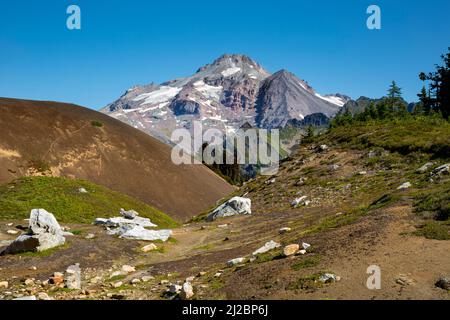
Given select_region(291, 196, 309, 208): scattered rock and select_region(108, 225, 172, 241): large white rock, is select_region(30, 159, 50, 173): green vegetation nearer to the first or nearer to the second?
select_region(108, 225, 172, 241): large white rock

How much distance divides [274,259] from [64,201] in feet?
97.8

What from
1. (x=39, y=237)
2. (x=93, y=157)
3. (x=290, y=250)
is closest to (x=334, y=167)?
(x=290, y=250)

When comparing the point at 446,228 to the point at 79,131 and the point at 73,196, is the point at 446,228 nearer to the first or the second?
the point at 73,196

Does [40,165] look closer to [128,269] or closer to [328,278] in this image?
[128,269]

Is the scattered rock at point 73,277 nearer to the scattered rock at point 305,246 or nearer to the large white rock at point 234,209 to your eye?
the scattered rock at point 305,246

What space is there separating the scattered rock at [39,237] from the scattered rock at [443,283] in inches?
745

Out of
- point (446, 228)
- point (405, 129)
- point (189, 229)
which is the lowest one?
point (189, 229)

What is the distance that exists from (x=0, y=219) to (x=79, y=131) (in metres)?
34.7

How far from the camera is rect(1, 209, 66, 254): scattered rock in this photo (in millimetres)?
21766

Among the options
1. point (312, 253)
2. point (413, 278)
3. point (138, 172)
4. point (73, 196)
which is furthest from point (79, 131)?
point (413, 278)

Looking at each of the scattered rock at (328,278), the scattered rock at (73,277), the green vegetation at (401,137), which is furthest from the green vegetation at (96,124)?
the scattered rock at (328,278)

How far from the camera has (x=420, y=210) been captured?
18.6 meters

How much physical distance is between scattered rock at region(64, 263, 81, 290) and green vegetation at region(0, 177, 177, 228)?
17645 millimetres

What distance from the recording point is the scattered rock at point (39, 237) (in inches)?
857
